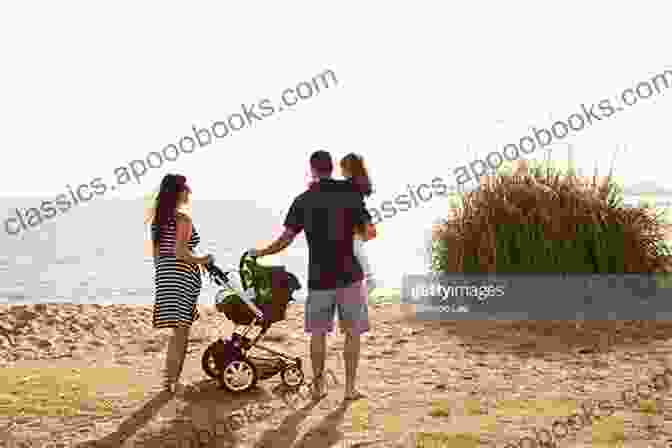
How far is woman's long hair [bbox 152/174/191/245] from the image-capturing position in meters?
5.90

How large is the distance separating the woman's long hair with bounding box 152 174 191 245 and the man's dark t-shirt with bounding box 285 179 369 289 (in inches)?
32.9

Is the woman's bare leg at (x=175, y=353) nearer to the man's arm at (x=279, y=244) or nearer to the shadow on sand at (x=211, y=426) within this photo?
the shadow on sand at (x=211, y=426)

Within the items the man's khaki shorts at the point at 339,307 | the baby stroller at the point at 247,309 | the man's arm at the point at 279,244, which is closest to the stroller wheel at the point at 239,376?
the baby stroller at the point at 247,309

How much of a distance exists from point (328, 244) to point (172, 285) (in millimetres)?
1229

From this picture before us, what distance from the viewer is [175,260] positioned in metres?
6.00

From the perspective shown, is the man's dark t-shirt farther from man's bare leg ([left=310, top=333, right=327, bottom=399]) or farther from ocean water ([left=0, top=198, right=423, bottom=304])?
ocean water ([left=0, top=198, right=423, bottom=304])

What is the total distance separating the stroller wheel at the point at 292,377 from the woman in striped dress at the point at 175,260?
2.78 ft

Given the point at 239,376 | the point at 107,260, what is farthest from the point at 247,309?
the point at 107,260

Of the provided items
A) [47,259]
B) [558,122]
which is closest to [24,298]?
[47,259]

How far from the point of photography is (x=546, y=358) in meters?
7.76

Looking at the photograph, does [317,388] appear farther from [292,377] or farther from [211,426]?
[211,426]

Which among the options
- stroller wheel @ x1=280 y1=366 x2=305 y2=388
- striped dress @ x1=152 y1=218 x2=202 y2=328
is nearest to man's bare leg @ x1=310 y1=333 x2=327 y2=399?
stroller wheel @ x1=280 y1=366 x2=305 y2=388

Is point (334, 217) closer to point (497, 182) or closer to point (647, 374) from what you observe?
point (647, 374)

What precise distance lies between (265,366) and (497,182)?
452cm
